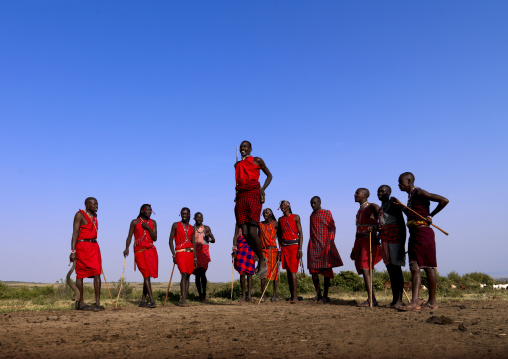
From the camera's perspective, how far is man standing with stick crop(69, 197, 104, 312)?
30.8 feet

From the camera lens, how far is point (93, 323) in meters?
7.50

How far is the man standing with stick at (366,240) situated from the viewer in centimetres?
950

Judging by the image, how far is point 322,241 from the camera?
11.0 m

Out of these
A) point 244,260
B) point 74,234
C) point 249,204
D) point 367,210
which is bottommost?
point 244,260

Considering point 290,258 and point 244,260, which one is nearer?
point 290,258

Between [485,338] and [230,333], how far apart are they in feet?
10.5

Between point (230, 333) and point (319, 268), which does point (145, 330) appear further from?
point (319, 268)

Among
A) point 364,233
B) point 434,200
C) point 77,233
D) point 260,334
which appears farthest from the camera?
point 364,233

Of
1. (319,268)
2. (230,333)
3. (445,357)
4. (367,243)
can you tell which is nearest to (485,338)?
(445,357)

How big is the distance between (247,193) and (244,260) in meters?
3.38

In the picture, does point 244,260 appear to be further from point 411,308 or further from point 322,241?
point 411,308

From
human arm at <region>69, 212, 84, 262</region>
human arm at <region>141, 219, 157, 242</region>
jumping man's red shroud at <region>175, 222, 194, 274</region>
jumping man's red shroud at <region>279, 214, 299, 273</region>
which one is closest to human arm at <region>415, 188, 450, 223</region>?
jumping man's red shroud at <region>279, 214, 299, 273</region>

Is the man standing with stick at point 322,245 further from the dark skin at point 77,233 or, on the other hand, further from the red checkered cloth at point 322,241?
the dark skin at point 77,233

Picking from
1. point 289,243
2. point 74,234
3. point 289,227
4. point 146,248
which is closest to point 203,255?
point 146,248
